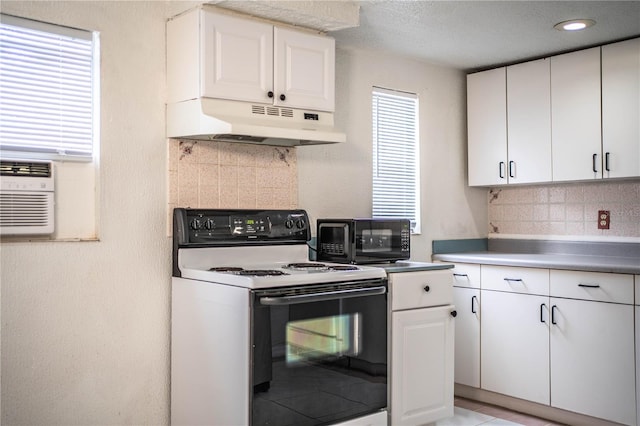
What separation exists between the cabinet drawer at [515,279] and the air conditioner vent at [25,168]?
2499mm

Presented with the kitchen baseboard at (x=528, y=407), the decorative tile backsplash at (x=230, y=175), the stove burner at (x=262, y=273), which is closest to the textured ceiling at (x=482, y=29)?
the decorative tile backsplash at (x=230, y=175)

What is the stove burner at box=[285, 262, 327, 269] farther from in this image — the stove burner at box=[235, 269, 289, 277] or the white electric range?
the stove burner at box=[235, 269, 289, 277]

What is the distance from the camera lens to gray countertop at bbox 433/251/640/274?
3303mm

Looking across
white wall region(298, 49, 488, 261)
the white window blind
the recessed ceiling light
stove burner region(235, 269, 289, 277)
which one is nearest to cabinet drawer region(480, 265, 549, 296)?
white wall region(298, 49, 488, 261)

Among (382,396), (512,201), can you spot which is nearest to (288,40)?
(382,396)

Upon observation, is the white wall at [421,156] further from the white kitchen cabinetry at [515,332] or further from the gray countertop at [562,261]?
the white kitchen cabinetry at [515,332]

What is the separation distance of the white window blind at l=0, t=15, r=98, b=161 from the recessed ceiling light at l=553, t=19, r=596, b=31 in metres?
2.34

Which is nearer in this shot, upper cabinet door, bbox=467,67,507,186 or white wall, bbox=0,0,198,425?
white wall, bbox=0,0,198,425

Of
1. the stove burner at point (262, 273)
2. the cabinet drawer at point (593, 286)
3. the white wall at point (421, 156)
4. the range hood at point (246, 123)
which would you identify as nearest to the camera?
the stove burner at point (262, 273)

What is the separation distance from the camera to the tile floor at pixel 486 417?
3553mm

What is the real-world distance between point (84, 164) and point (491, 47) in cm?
242

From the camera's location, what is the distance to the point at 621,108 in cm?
365

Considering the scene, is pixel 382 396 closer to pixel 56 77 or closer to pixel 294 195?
pixel 294 195

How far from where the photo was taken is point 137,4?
2.89 m
